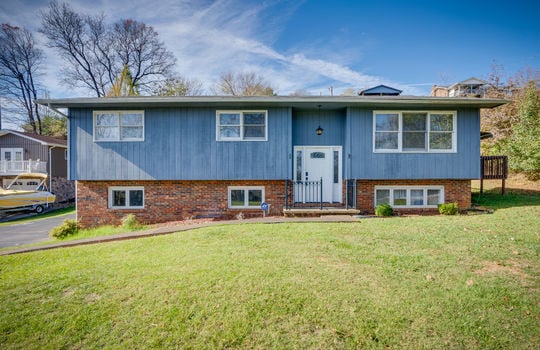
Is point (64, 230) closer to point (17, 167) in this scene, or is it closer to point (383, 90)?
point (383, 90)

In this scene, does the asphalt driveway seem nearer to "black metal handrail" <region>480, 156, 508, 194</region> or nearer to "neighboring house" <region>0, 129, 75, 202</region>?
"neighboring house" <region>0, 129, 75, 202</region>

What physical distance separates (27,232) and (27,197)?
7.27 m

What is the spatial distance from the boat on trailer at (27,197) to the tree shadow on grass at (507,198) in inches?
980

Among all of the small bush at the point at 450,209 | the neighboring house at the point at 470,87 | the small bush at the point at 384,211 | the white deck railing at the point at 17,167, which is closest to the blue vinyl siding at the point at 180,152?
the small bush at the point at 384,211

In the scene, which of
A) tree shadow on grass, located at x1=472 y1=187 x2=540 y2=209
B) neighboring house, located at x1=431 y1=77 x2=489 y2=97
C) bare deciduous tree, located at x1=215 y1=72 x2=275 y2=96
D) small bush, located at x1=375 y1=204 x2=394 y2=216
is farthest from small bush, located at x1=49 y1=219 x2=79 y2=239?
neighboring house, located at x1=431 y1=77 x2=489 y2=97

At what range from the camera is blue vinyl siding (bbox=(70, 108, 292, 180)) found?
973cm

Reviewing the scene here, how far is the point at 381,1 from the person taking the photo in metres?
12.7

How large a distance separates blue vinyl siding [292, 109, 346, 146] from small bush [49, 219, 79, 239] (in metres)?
8.90

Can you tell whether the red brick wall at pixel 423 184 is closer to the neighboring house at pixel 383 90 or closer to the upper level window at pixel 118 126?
the neighboring house at pixel 383 90

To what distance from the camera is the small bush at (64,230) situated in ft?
30.3

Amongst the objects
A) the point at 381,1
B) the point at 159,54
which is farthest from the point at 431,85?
the point at 159,54

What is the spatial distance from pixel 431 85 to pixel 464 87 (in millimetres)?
5106

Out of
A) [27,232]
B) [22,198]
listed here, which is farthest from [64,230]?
[22,198]

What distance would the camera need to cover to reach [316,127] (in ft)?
33.9
